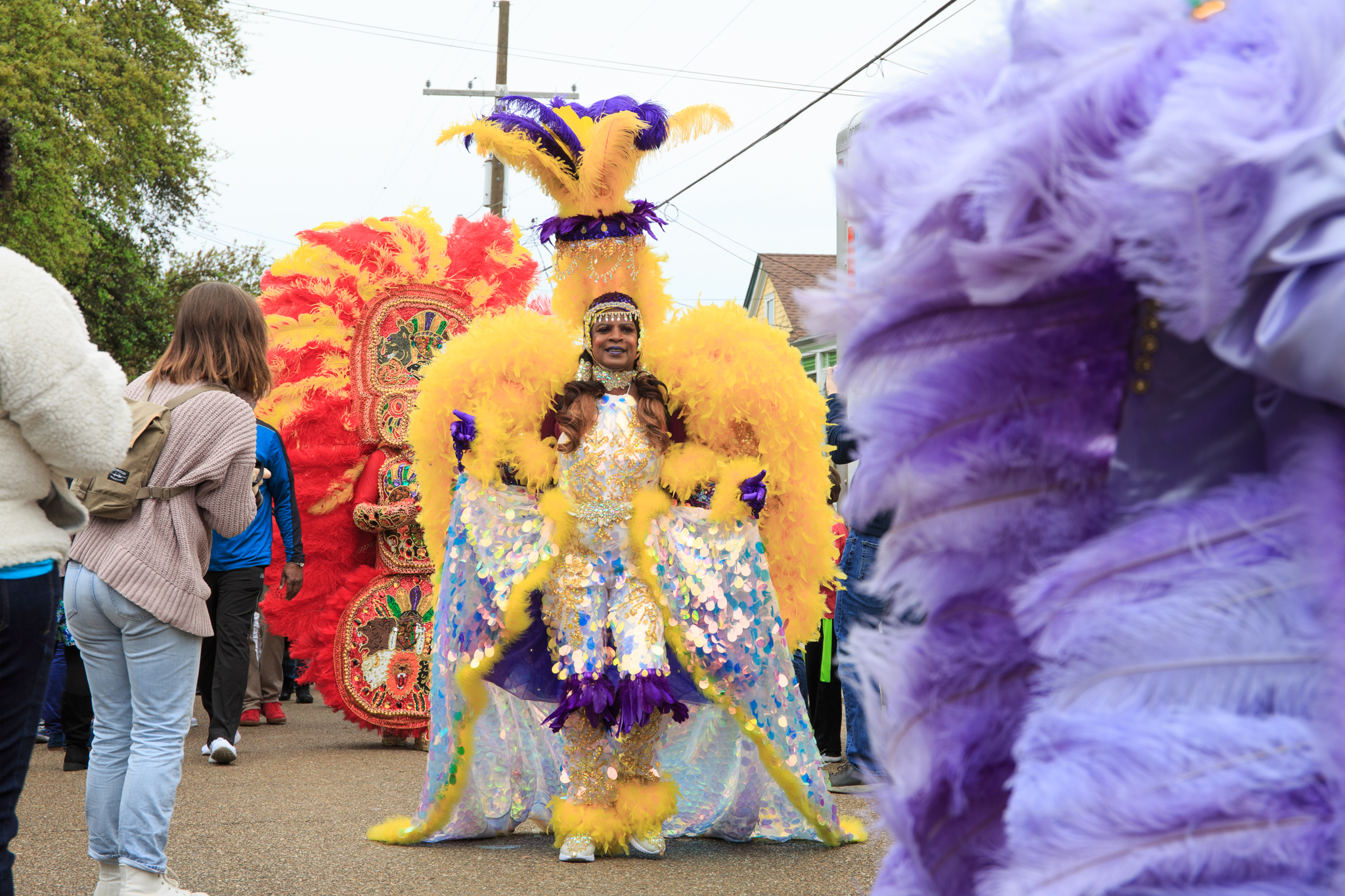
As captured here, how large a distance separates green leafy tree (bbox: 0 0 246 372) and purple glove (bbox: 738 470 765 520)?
14.6 m

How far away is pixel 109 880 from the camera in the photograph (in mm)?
3422

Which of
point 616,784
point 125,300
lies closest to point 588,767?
point 616,784

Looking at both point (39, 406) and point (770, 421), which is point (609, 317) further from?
point (39, 406)

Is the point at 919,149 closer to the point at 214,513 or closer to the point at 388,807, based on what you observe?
the point at 214,513

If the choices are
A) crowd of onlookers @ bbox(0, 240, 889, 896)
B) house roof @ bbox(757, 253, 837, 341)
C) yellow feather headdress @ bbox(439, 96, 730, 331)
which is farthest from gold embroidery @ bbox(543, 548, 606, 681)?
house roof @ bbox(757, 253, 837, 341)

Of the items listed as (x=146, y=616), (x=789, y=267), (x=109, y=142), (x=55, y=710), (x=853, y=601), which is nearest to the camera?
(x=146, y=616)

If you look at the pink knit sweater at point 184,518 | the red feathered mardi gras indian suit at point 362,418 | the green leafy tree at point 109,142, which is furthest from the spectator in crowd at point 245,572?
the green leafy tree at point 109,142

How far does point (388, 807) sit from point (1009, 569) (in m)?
4.22

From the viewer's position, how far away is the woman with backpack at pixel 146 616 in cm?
335

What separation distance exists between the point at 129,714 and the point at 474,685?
1410 millimetres

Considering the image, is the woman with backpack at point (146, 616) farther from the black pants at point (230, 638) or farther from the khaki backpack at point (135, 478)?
the black pants at point (230, 638)

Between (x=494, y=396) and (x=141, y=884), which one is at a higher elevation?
(x=494, y=396)

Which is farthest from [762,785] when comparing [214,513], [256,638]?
[256,638]

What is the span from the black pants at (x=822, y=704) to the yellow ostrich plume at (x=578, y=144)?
3.14 meters
